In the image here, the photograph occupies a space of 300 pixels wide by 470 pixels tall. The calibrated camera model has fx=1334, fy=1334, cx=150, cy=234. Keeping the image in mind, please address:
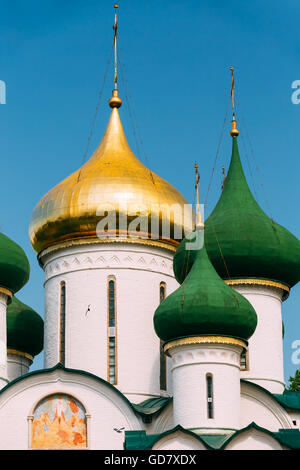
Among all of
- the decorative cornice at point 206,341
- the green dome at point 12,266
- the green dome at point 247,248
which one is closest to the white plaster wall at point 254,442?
the decorative cornice at point 206,341

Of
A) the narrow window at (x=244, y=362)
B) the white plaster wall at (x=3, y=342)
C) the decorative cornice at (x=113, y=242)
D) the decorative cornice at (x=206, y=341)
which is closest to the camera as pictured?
the decorative cornice at (x=206, y=341)

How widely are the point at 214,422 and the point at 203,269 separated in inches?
101

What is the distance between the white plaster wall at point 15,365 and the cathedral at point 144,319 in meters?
0.02

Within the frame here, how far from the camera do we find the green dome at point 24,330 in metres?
26.5

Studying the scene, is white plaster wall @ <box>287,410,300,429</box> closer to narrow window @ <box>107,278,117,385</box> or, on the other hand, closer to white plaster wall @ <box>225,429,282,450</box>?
white plaster wall @ <box>225,429,282,450</box>

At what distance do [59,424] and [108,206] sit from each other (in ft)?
15.4

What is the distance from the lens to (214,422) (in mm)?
21047

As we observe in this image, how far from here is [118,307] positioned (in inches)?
955

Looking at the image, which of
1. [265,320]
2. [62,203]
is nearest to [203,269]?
[265,320]

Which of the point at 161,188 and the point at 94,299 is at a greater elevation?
the point at 161,188

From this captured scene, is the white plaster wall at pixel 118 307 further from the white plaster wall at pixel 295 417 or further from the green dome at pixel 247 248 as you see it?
the white plaster wall at pixel 295 417
